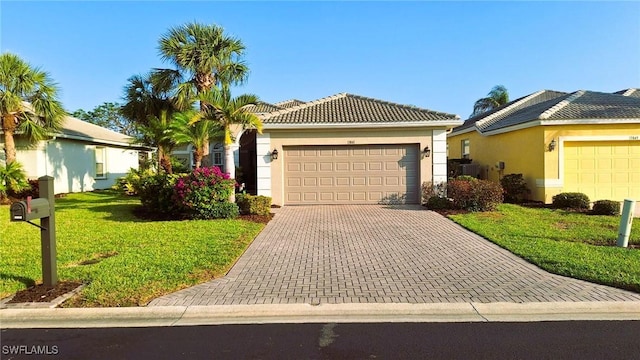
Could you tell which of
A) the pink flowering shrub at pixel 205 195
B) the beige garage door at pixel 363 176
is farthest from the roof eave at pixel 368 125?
the pink flowering shrub at pixel 205 195

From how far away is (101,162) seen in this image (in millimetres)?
22375

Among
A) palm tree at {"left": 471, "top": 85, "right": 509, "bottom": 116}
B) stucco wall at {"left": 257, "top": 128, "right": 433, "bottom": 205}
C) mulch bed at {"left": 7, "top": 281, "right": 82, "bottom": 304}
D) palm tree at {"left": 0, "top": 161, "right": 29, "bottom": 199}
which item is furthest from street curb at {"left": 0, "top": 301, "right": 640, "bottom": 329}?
palm tree at {"left": 471, "top": 85, "right": 509, "bottom": 116}

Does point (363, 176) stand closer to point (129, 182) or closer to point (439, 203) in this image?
point (439, 203)

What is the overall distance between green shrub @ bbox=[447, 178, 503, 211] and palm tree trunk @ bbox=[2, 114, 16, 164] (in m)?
16.5

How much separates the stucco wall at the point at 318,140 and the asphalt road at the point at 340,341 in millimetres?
10732

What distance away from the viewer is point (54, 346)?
4.04 metres

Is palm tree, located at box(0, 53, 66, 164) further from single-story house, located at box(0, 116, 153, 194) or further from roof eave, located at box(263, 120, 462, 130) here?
roof eave, located at box(263, 120, 462, 130)

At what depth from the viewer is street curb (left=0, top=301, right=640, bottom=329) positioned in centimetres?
462

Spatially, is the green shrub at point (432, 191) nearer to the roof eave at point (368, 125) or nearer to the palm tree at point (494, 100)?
the roof eave at point (368, 125)

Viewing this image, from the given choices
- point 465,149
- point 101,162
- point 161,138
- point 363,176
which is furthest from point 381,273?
point 101,162

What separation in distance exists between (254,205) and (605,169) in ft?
43.2

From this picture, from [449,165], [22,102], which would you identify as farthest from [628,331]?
[22,102]

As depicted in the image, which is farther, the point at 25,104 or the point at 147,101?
the point at 147,101

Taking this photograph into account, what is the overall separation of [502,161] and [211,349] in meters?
17.3
